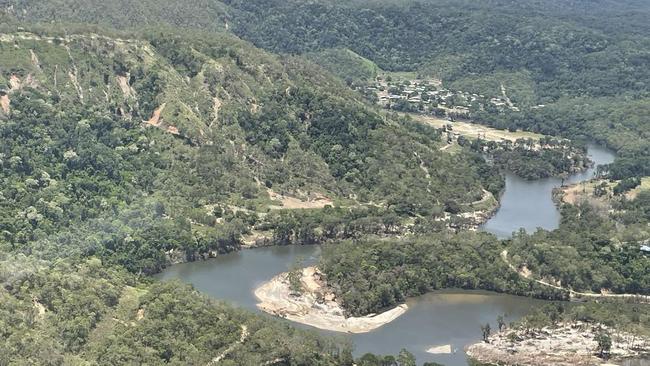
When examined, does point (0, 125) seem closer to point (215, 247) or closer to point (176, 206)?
point (176, 206)

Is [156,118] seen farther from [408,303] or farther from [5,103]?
[408,303]

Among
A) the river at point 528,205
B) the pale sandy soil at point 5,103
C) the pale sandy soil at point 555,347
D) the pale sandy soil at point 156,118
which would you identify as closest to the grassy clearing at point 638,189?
the river at point 528,205

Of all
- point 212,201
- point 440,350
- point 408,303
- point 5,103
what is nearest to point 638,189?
point 408,303

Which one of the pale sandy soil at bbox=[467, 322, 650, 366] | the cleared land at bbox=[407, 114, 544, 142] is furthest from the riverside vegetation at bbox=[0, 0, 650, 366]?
the cleared land at bbox=[407, 114, 544, 142]

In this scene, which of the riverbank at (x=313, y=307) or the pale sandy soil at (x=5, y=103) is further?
the pale sandy soil at (x=5, y=103)

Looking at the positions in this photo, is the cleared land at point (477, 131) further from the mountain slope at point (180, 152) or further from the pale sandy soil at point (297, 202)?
the pale sandy soil at point (297, 202)

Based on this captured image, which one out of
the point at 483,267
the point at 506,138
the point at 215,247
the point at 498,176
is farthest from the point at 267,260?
the point at 506,138

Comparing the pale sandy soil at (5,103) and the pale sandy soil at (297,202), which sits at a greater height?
the pale sandy soil at (5,103)
